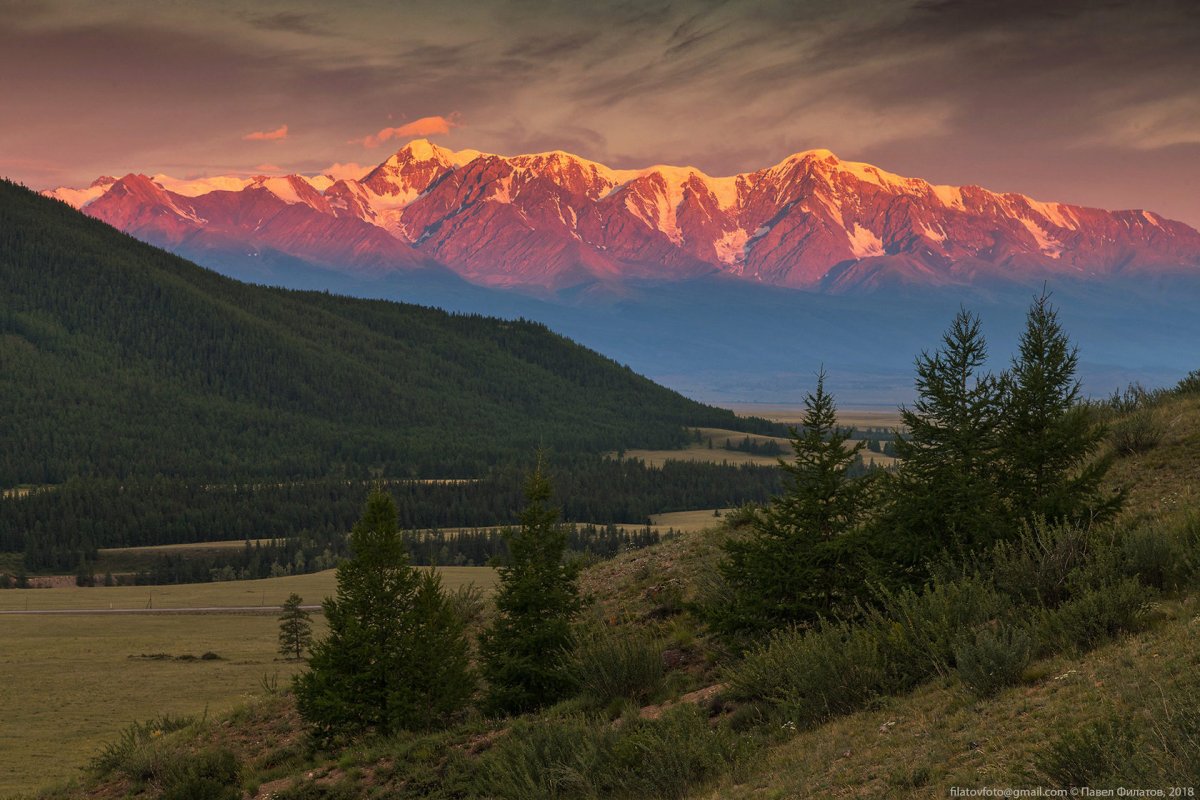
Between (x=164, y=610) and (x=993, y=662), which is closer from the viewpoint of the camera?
(x=993, y=662)

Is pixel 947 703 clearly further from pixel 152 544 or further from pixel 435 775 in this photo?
pixel 152 544

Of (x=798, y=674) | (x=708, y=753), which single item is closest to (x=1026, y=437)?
(x=798, y=674)

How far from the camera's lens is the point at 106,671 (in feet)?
211

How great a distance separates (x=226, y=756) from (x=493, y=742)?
8.30 m

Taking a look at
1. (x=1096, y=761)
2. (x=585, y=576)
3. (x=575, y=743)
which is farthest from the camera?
(x=585, y=576)

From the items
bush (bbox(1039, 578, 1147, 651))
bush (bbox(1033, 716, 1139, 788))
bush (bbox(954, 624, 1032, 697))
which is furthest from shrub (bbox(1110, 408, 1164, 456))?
bush (bbox(1033, 716, 1139, 788))

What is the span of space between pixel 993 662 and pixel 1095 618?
7.54ft

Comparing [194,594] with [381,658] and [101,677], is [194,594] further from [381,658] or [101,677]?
[381,658]

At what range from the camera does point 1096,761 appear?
10.9 m

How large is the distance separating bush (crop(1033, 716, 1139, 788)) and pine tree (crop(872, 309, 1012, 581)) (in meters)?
8.62

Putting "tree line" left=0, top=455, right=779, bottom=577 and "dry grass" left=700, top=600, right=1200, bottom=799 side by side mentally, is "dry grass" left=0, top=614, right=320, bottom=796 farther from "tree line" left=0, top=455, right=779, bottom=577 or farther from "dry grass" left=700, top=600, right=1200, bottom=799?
"tree line" left=0, top=455, right=779, bottom=577

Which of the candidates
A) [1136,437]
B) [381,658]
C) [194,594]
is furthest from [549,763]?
[194,594]

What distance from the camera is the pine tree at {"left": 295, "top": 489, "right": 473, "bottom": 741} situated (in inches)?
997

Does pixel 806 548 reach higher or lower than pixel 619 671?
higher
